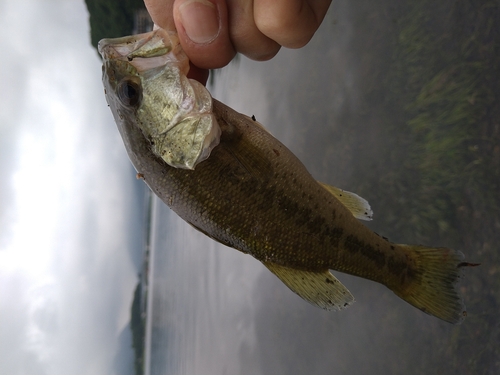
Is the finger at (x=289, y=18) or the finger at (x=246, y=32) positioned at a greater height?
the finger at (x=289, y=18)

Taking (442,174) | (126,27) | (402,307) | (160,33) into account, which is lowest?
(126,27)

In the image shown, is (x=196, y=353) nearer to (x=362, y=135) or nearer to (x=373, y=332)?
(x=373, y=332)

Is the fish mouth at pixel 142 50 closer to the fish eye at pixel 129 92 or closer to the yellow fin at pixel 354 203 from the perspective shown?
the fish eye at pixel 129 92

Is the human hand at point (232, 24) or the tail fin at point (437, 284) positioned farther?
the tail fin at point (437, 284)

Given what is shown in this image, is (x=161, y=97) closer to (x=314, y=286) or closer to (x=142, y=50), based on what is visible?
(x=142, y=50)

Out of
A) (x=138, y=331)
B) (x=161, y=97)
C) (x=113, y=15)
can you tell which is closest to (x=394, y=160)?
(x=161, y=97)

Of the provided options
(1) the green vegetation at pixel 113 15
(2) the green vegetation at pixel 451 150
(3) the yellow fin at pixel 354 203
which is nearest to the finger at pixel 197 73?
(3) the yellow fin at pixel 354 203

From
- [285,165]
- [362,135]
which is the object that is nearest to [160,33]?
[285,165]
